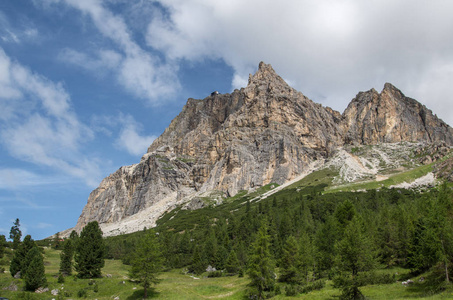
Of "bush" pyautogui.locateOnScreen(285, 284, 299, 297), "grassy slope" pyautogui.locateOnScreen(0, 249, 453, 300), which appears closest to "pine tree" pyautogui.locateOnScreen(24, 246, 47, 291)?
"grassy slope" pyautogui.locateOnScreen(0, 249, 453, 300)

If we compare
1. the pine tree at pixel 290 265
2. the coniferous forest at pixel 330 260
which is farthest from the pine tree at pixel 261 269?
the pine tree at pixel 290 265

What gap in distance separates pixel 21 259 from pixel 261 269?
41.0 meters

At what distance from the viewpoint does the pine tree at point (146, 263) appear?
48.2 meters

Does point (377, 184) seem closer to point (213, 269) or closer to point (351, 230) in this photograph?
point (213, 269)

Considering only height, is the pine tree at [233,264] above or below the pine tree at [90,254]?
below

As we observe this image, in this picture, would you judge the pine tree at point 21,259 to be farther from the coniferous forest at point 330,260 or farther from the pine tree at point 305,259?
the pine tree at point 305,259

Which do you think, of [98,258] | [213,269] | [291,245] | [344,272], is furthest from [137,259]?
[213,269]

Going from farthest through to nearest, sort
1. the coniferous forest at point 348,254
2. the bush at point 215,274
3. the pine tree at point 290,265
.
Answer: the bush at point 215,274 → the pine tree at point 290,265 → the coniferous forest at point 348,254

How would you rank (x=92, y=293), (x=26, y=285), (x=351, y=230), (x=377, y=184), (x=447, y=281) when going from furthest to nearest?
(x=377, y=184) < (x=92, y=293) < (x=26, y=285) < (x=351, y=230) < (x=447, y=281)

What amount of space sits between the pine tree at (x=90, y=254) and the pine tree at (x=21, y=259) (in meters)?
8.18

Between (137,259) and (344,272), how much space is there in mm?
30837

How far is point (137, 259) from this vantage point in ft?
161

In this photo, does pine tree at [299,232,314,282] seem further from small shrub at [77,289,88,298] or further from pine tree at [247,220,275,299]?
small shrub at [77,289,88,298]

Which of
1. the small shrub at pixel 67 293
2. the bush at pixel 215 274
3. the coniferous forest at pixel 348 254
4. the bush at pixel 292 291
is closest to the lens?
the coniferous forest at pixel 348 254
